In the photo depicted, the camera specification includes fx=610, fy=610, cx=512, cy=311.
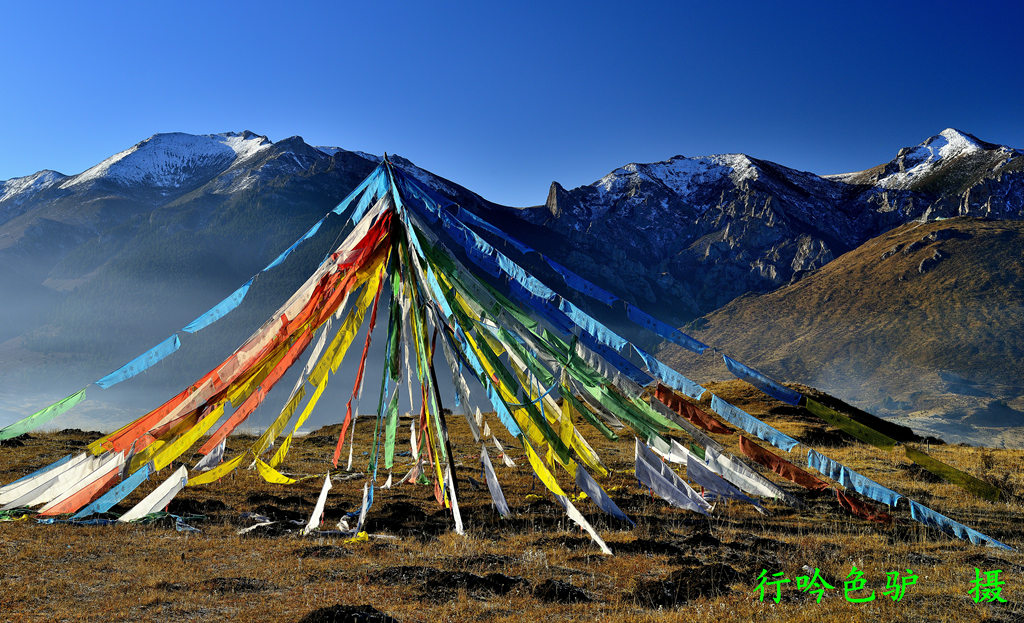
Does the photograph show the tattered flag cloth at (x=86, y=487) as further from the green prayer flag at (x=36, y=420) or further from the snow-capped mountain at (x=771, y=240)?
the snow-capped mountain at (x=771, y=240)

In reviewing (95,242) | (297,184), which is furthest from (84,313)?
(297,184)

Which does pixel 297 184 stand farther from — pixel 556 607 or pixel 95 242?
pixel 556 607

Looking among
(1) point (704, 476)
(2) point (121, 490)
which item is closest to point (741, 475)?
(1) point (704, 476)

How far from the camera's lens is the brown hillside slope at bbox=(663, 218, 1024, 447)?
72.4 m

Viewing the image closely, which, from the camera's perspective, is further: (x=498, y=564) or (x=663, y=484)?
(x=663, y=484)

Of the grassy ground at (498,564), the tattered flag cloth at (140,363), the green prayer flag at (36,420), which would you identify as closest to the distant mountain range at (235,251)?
the tattered flag cloth at (140,363)

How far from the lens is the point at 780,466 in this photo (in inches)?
275

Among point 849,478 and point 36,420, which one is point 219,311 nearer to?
point 36,420

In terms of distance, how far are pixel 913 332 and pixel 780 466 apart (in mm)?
103806

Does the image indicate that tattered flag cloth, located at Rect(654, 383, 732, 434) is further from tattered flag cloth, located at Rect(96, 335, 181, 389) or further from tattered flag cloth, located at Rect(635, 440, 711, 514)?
tattered flag cloth, located at Rect(96, 335, 181, 389)

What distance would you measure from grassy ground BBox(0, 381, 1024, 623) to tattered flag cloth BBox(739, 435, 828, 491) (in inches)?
35.2

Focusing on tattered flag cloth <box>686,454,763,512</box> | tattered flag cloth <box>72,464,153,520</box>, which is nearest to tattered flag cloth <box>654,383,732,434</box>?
tattered flag cloth <box>686,454,763,512</box>

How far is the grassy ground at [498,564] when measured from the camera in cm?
535

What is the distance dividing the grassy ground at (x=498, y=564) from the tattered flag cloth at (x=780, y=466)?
2.93 ft
